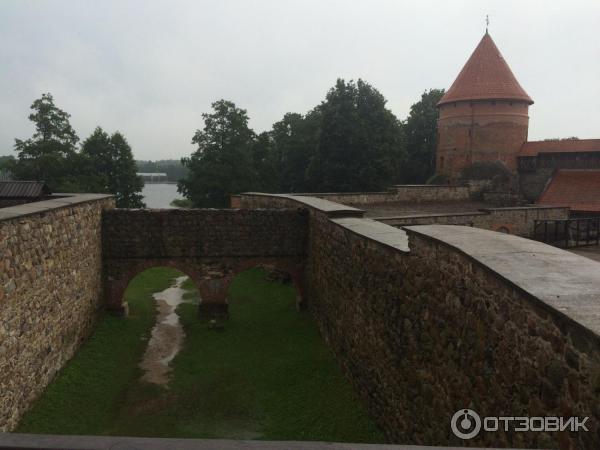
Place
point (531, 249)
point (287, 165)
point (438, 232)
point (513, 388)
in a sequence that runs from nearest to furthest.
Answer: point (513, 388) → point (531, 249) → point (438, 232) → point (287, 165)

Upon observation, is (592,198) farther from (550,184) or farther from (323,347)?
(323,347)

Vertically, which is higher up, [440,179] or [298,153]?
[298,153]

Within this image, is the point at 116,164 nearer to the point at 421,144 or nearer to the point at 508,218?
the point at 421,144

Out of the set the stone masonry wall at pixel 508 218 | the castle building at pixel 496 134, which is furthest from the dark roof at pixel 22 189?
the castle building at pixel 496 134

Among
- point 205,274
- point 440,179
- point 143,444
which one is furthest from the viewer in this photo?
point 440,179

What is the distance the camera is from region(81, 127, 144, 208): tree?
37156mm

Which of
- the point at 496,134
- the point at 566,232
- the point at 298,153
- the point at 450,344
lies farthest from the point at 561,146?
the point at 450,344

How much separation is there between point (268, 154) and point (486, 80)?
57.4 feet

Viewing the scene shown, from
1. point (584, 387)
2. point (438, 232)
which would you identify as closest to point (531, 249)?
point (438, 232)

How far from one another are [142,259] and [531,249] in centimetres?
1122

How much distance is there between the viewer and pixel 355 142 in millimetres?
29078

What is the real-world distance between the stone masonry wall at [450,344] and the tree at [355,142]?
769 inches

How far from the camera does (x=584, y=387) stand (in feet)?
9.90

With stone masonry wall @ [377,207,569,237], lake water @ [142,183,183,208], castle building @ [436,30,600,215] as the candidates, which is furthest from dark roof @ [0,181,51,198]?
lake water @ [142,183,183,208]
